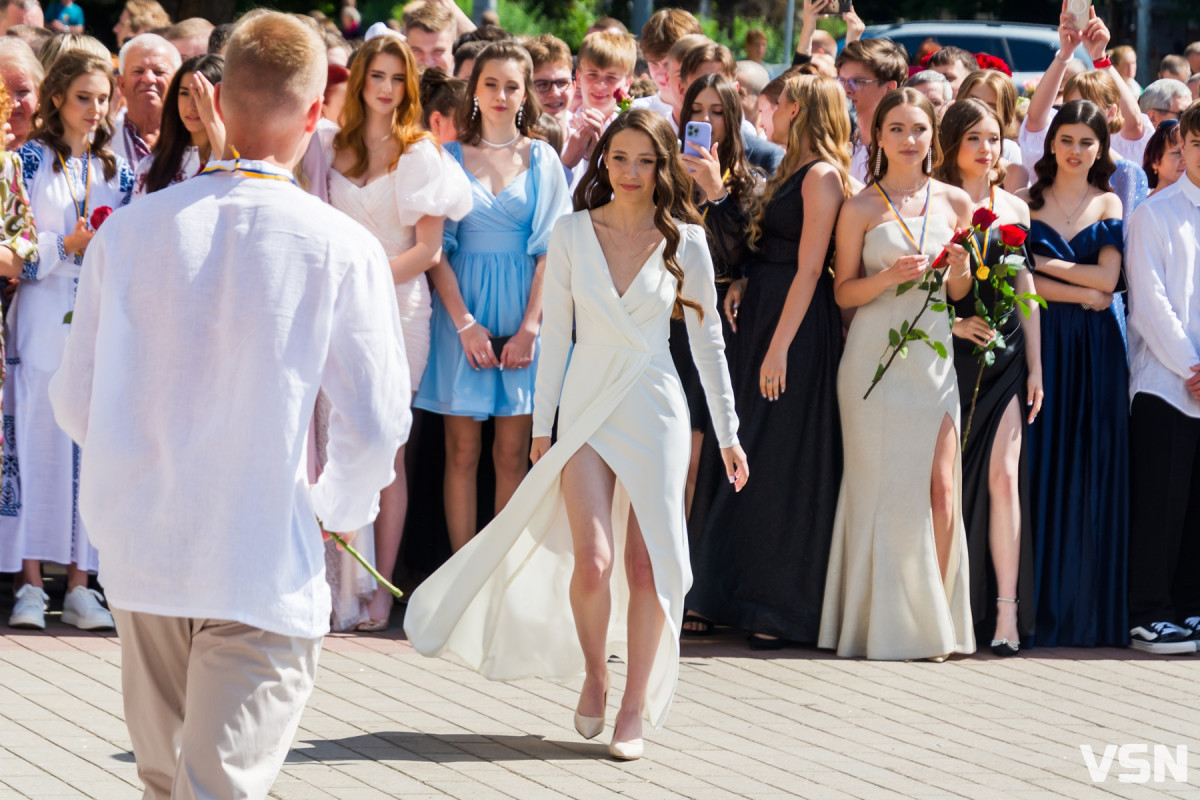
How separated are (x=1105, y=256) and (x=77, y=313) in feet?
17.1

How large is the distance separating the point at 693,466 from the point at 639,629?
196cm

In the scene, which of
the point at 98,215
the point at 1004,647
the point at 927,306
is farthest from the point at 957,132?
the point at 98,215

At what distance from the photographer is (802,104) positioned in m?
6.92

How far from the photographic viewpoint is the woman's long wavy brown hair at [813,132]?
6.90m

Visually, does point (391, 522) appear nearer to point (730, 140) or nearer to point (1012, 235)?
point (730, 140)

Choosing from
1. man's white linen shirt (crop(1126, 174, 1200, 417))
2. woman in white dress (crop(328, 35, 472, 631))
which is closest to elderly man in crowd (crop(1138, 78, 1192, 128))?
man's white linen shirt (crop(1126, 174, 1200, 417))

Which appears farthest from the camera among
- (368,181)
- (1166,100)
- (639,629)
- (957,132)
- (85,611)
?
(1166,100)

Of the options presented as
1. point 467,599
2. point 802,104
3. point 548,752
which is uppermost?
point 802,104

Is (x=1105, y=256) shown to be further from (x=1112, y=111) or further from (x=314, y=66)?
(x=314, y=66)

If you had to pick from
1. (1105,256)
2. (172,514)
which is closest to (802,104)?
(1105,256)

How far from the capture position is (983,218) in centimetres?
662

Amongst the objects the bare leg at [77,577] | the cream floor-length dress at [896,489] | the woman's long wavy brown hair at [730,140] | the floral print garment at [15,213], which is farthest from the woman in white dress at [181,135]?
the cream floor-length dress at [896,489]

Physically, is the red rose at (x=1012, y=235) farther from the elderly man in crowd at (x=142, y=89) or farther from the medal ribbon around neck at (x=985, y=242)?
the elderly man in crowd at (x=142, y=89)

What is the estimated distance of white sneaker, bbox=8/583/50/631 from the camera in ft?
22.0
